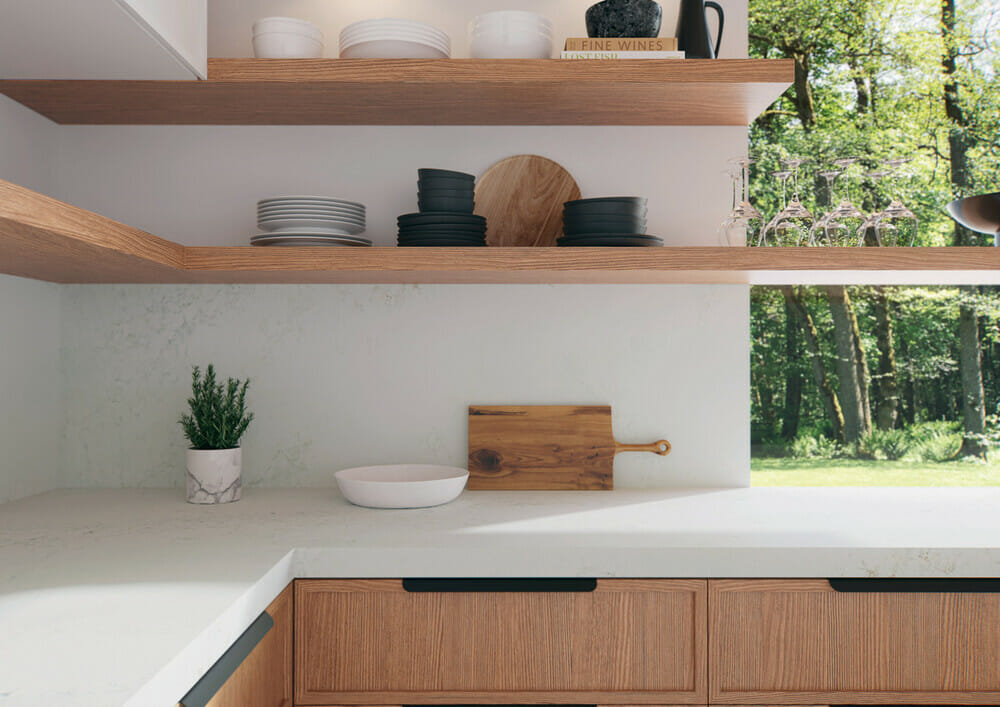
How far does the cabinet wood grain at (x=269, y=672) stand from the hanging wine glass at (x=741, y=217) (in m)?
1.21

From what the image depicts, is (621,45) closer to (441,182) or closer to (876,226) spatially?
(441,182)

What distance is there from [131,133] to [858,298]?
2.08 metres

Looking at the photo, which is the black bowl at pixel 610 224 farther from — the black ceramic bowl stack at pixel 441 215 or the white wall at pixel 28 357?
the white wall at pixel 28 357

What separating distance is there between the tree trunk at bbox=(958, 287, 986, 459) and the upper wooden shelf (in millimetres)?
949

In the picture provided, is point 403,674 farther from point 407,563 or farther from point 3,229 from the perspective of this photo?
point 3,229

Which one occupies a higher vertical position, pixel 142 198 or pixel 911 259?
pixel 142 198

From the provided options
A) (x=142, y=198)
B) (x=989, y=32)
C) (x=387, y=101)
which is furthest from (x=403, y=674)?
(x=989, y=32)

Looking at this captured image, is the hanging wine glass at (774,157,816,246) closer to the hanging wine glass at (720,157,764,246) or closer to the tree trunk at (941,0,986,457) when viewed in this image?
the hanging wine glass at (720,157,764,246)

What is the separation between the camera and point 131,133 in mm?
1808

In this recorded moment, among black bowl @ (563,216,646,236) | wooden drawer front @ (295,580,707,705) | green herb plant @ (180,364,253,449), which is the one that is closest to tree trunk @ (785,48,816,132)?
black bowl @ (563,216,646,236)

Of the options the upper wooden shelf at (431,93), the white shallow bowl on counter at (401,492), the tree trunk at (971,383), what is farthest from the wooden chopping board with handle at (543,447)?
the tree trunk at (971,383)

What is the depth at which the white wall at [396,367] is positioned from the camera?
5.90 feet

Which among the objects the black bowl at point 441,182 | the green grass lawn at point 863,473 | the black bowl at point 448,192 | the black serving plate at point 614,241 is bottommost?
the green grass lawn at point 863,473

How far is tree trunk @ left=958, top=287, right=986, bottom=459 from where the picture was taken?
2037 mm
